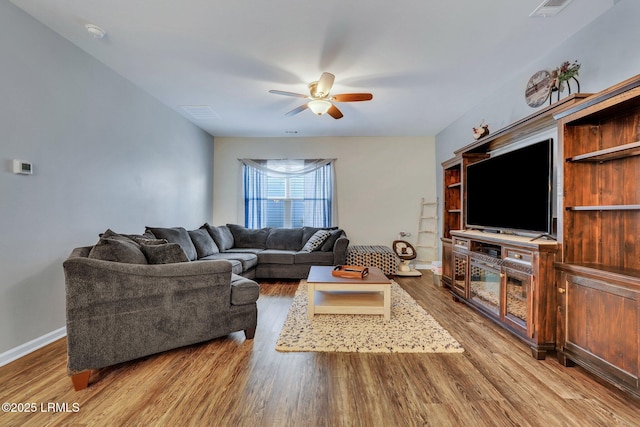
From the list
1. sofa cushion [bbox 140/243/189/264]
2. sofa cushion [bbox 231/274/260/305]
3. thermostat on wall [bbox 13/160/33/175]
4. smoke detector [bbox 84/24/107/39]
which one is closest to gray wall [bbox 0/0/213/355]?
thermostat on wall [bbox 13/160/33/175]

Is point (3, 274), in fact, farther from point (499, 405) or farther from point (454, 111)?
point (454, 111)

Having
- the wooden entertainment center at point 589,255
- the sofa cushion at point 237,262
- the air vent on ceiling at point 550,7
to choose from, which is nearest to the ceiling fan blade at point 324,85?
the air vent on ceiling at point 550,7

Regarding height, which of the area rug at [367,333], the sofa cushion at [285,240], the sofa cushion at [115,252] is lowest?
the area rug at [367,333]

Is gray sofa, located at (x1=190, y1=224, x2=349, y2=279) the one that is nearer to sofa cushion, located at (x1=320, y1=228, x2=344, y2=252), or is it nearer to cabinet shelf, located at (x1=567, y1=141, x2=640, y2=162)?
sofa cushion, located at (x1=320, y1=228, x2=344, y2=252)

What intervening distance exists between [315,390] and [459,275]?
2.63m

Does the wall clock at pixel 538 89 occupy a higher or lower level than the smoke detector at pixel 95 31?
lower

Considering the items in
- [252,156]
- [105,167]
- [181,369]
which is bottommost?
[181,369]

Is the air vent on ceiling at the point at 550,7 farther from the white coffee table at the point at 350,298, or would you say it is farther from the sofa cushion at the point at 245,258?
the sofa cushion at the point at 245,258

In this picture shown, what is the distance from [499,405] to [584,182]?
173 cm

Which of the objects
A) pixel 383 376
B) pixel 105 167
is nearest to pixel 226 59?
pixel 105 167

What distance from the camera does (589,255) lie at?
2160 millimetres

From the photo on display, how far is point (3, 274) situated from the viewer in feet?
7.03

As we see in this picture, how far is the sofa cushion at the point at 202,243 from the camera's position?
4.24 meters

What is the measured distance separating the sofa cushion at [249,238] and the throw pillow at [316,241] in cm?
90
